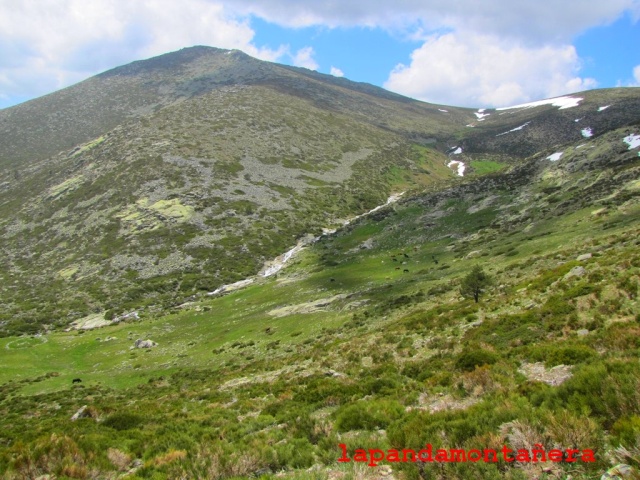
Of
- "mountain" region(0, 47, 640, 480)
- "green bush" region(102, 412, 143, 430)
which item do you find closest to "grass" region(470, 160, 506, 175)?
"mountain" region(0, 47, 640, 480)

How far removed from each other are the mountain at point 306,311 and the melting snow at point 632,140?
1.45 ft

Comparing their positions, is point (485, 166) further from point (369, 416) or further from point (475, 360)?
point (369, 416)

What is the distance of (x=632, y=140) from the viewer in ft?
219

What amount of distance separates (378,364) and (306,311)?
25000 millimetres

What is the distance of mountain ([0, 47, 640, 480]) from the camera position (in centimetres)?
917

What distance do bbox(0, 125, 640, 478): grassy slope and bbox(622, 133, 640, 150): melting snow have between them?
8.08 feet

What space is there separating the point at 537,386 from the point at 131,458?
1216 centimetres

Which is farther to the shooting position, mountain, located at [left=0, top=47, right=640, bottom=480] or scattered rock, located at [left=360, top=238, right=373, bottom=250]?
scattered rock, located at [left=360, top=238, right=373, bottom=250]

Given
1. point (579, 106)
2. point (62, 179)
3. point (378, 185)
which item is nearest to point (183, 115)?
point (62, 179)

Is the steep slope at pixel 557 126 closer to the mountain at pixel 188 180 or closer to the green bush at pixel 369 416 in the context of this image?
the mountain at pixel 188 180

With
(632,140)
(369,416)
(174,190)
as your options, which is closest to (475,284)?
(369,416)

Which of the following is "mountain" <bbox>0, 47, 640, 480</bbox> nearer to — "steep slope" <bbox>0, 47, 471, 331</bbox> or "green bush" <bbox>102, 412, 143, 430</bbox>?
"green bush" <bbox>102, 412, 143, 430</bbox>

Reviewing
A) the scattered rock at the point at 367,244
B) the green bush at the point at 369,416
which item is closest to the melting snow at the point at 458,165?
the scattered rock at the point at 367,244

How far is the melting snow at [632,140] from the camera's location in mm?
64475
